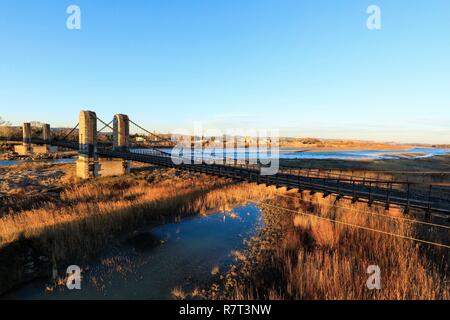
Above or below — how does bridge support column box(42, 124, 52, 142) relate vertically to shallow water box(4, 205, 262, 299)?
above

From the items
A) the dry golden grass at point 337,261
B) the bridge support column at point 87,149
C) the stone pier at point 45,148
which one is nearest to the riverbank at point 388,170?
the dry golden grass at point 337,261

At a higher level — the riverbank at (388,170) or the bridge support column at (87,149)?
the bridge support column at (87,149)

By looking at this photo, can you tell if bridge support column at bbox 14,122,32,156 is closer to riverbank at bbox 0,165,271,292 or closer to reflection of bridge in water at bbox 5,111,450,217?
reflection of bridge in water at bbox 5,111,450,217

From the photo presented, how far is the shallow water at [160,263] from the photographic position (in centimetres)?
765

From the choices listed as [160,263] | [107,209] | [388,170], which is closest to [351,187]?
[160,263]

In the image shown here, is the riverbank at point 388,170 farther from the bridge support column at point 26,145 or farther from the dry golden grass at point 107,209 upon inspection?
the bridge support column at point 26,145

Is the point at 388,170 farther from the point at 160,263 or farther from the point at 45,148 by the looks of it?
the point at 45,148

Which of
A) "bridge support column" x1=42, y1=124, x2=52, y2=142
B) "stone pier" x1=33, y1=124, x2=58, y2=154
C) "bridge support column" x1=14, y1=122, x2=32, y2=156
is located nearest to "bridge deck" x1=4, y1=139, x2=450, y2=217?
"stone pier" x1=33, y1=124, x2=58, y2=154

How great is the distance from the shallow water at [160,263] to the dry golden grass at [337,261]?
1.33m

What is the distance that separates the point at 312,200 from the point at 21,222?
16.9 meters

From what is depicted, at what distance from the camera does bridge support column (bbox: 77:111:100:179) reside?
2256 cm

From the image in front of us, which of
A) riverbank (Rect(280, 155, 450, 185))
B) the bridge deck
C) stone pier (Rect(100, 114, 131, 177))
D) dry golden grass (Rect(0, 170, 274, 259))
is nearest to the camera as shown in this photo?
dry golden grass (Rect(0, 170, 274, 259))

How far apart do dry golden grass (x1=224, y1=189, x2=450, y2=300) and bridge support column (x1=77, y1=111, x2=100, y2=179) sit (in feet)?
57.3

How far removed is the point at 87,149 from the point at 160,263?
18.2 m
